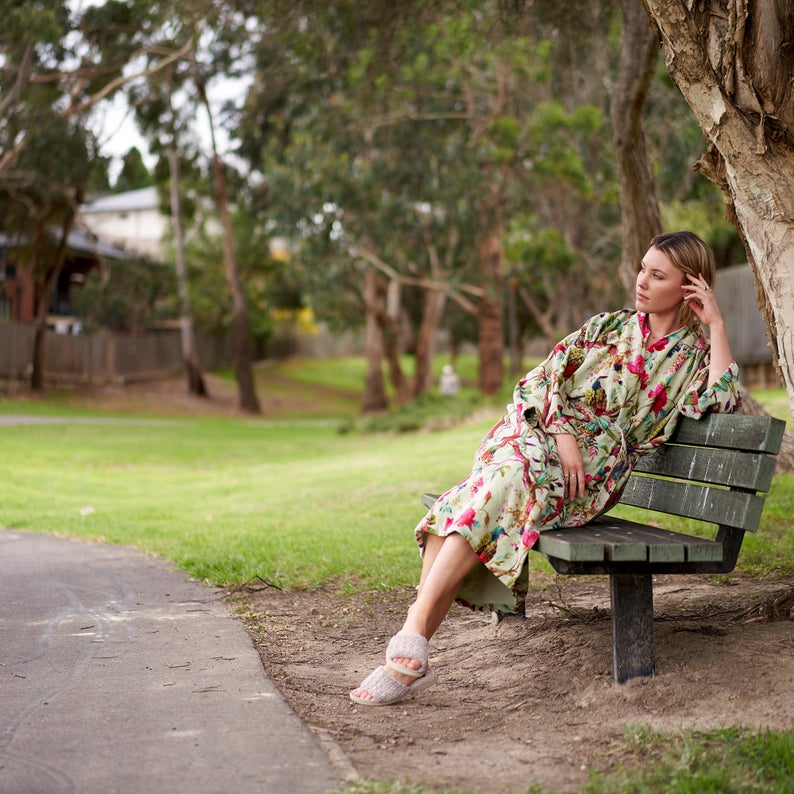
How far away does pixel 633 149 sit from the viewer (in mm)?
8664

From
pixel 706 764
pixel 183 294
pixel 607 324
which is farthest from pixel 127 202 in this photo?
pixel 706 764

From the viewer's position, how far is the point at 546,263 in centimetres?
→ 2270

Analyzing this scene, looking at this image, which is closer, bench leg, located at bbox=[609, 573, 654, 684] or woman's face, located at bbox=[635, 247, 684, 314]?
bench leg, located at bbox=[609, 573, 654, 684]

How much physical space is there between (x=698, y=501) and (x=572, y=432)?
21.0 inches

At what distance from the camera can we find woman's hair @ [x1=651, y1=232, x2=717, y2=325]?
4.10 metres

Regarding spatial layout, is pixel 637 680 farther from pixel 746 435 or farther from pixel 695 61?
pixel 695 61

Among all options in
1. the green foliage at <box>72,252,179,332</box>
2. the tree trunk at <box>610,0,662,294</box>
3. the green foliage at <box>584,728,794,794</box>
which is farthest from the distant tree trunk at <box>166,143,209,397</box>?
the green foliage at <box>584,728,794,794</box>

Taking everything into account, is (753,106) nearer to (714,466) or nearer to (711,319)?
(711,319)

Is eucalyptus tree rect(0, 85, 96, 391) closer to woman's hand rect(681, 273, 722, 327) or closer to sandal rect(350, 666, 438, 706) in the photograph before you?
woman's hand rect(681, 273, 722, 327)

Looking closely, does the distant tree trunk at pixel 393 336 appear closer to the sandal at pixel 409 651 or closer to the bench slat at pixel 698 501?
the bench slat at pixel 698 501

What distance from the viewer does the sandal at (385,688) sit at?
3689 mm

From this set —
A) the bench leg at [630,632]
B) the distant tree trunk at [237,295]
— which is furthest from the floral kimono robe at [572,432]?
the distant tree trunk at [237,295]

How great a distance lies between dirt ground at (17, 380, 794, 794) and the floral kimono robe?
1.20ft

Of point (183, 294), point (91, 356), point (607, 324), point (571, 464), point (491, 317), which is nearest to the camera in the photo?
point (571, 464)
